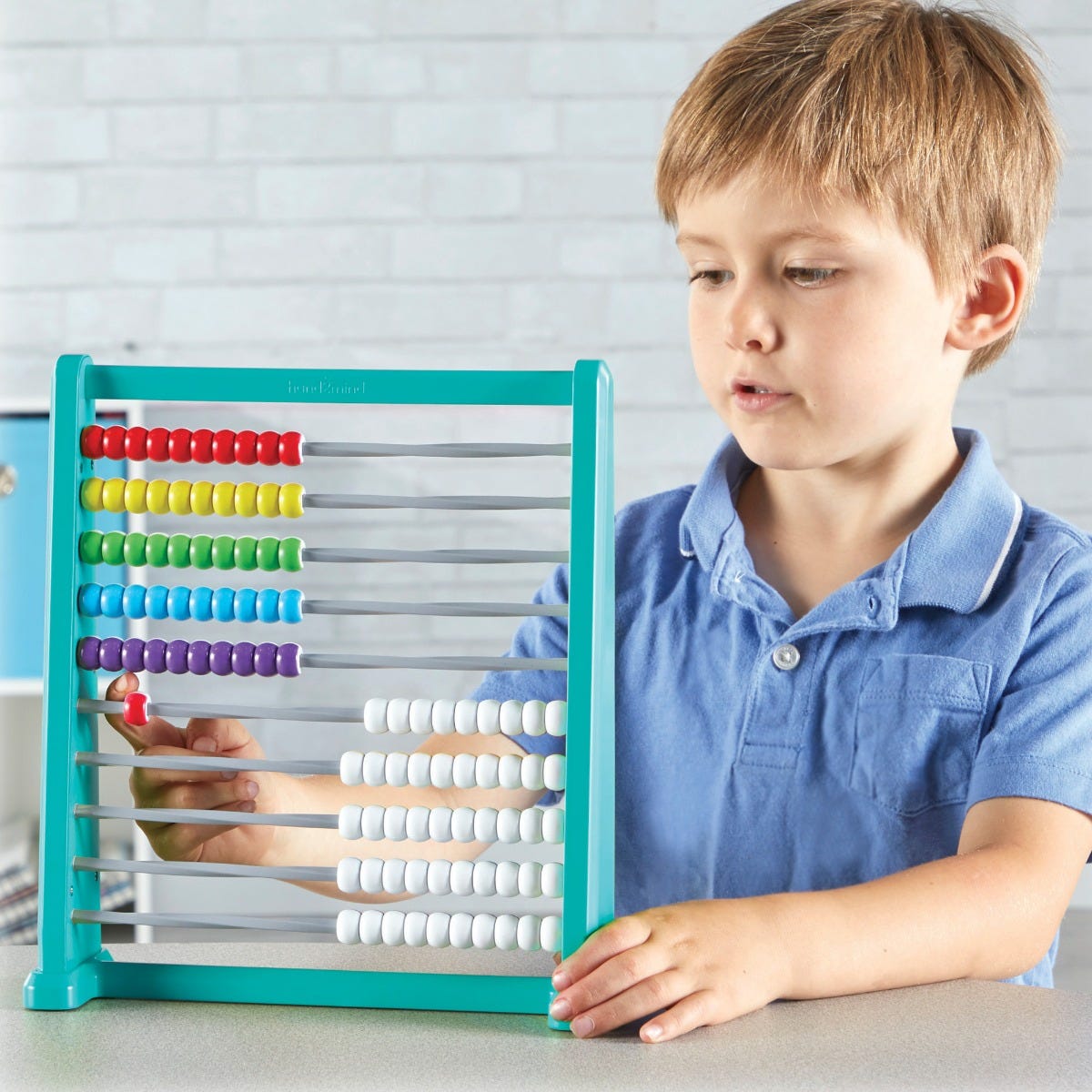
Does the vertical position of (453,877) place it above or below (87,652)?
below

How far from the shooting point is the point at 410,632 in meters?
2.82

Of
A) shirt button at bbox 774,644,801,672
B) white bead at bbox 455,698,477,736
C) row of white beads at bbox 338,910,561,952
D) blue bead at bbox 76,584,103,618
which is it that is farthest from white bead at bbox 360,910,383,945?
shirt button at bbox 774,644,801,672

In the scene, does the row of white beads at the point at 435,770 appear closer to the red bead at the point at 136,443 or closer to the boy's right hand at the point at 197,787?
the boy's right hand at the point at 197,787

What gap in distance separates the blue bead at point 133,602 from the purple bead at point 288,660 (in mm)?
74

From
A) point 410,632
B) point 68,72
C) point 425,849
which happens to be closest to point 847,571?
point 425,849

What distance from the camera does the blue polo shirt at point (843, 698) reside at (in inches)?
35.3

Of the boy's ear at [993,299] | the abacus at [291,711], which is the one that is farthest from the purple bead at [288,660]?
the boy's ear at [993,299]

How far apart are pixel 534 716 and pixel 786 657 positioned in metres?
0.28

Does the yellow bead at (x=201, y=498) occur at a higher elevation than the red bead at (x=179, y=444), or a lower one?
lower

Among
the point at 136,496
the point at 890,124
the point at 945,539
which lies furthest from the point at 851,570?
the point at 136,496

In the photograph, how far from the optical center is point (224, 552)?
77cm

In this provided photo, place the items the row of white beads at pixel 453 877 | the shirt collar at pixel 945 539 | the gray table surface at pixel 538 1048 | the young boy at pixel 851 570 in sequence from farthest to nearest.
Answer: the shirt collar at pixel 945 539 < the young boy at pixel 851 570 < the row of white beads at pixel 453 877 < the gray table surface at pixel 538 1048

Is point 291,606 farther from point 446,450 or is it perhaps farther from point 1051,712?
point 1051,712

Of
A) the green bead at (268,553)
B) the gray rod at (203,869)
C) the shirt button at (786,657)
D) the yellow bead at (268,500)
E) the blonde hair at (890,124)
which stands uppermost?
the blonde hair at (890,124)
